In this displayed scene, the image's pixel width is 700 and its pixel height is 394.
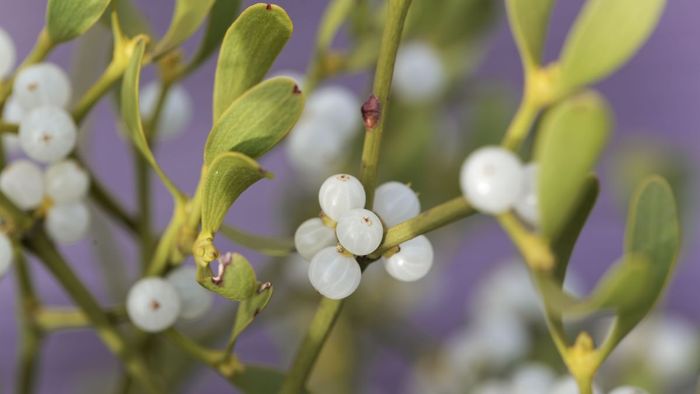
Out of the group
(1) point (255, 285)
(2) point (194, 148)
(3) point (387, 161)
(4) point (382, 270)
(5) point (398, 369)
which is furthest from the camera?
(2) point (194, 148)

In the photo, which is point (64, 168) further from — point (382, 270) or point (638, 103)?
point (638, 103)

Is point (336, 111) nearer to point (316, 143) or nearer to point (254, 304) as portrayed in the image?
point (316, 143)

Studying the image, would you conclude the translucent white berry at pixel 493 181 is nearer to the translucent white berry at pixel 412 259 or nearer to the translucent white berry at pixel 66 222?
the translucent white berry at pixel 412 259

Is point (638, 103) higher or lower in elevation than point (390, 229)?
higher

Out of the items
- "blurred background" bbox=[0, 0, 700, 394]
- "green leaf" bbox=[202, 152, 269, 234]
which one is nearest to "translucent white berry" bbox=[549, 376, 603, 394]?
"blurred background" bbox=[0, 0, 700, 394]

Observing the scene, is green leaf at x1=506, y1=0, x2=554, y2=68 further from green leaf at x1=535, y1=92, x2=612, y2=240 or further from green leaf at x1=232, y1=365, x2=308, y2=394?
green leaf at x1=232, y1=365, x2=308, y2=394

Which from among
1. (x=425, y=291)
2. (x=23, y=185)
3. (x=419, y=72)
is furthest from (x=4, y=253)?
(x=425, y=291)

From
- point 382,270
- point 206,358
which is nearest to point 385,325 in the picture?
point 382,270
